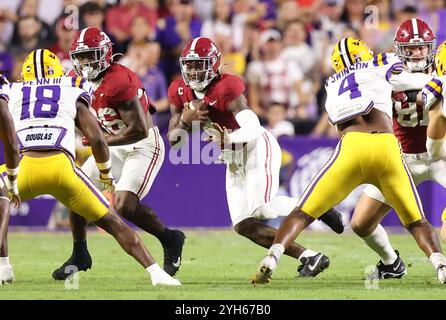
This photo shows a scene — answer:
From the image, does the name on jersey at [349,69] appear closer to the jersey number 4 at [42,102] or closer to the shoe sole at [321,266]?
the shoe sole at [321,266]

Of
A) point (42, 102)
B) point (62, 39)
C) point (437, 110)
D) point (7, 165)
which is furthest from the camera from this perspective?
point (62, 39)

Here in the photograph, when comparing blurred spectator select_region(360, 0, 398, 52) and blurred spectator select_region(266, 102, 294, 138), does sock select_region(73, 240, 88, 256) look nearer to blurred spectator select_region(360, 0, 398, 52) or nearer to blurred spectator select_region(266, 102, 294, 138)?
blurred spectator select_region(266, 102, 294, 138)

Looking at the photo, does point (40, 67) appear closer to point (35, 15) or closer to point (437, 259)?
point (437, 259)

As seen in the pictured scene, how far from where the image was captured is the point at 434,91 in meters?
7.30

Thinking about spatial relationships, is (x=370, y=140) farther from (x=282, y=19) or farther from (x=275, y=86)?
(x=282, y=19)

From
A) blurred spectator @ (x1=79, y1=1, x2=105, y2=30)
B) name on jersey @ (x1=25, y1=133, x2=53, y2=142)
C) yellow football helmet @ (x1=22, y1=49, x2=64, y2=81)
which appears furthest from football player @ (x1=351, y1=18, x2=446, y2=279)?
blurred spectator @ (x1=79, y1=1, x2=105, y2=30)

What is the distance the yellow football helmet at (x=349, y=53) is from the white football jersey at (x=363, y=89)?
0.29 ft

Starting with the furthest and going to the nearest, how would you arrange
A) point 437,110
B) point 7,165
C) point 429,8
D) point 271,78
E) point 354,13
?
point 429,8, point 354,13, point 271,78, point 437,110, point 7,165

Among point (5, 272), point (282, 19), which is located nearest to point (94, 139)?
point (5, 272)

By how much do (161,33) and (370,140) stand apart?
23.7 feet

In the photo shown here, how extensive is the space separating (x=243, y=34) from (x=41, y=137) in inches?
282

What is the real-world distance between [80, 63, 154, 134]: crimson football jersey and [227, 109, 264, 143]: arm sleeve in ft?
2.69

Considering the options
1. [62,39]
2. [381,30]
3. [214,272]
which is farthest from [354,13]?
[214,272]

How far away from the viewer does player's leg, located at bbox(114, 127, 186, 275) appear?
26.5 feet
